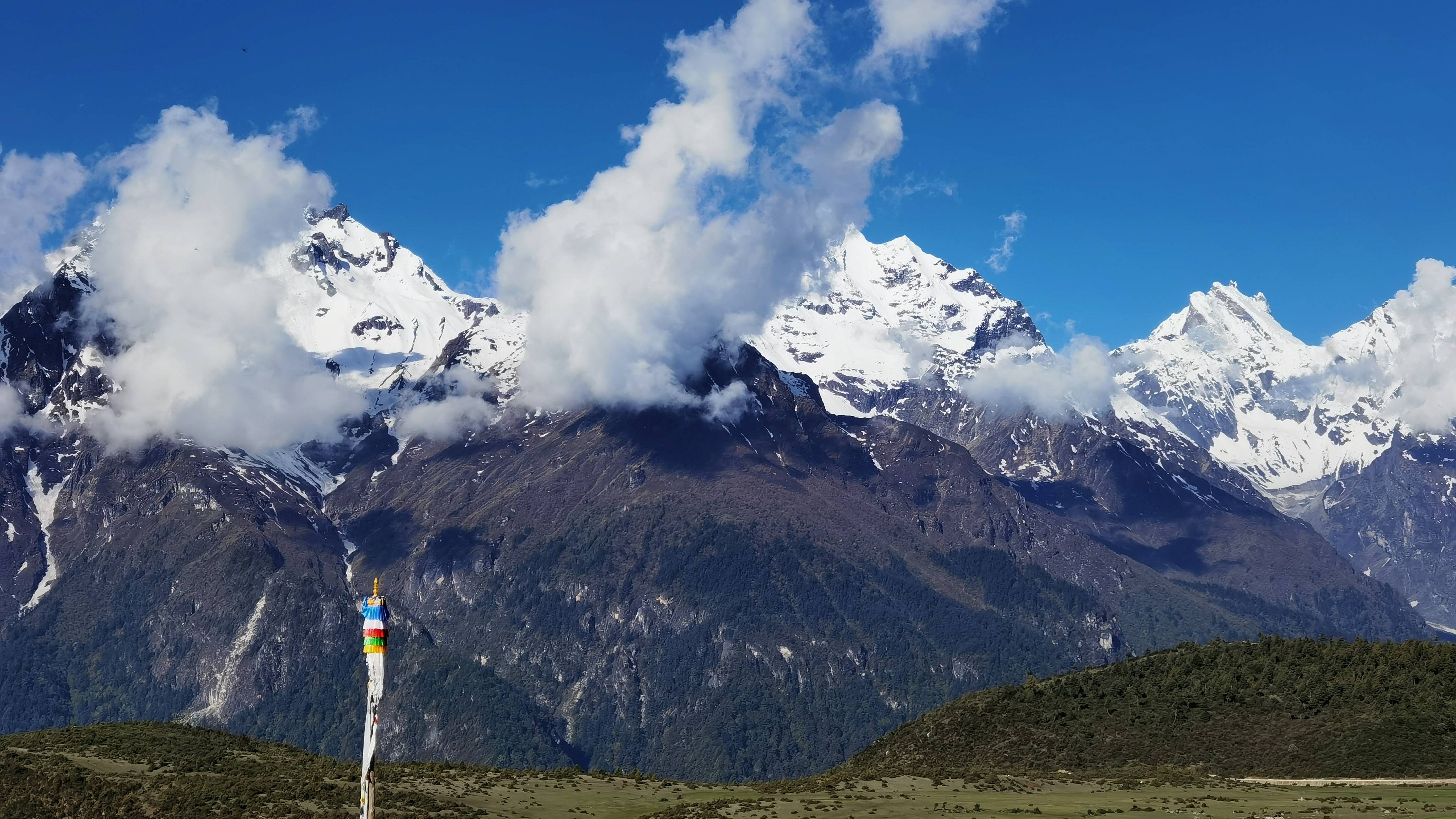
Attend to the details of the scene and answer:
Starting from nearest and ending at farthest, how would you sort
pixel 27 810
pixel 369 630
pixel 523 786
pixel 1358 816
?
1. pixel 369 630
2. pixel 27 810
3. pixel 1358 816
4. pixel 523 786

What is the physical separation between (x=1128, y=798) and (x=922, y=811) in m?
26.3

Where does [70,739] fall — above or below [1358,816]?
above

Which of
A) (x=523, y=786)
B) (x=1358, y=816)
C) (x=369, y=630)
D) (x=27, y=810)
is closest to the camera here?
(x=369, y=630)

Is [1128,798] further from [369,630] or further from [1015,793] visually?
[369,630]

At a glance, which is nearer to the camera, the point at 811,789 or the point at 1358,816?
the point at 1358,816

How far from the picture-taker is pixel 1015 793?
182375mm

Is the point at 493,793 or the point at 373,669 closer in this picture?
the point at 373,669

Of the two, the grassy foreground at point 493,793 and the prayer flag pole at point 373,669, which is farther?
the grassy foreground at point 493,793

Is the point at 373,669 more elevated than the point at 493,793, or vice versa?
the point at 373,669

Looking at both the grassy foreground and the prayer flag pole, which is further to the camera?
the grassy foreground

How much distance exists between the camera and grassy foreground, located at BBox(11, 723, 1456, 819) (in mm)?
151750

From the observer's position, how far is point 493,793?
169 meters

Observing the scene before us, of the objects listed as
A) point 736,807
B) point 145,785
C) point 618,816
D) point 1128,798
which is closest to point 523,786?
point 618,816

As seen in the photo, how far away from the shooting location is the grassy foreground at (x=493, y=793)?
498ft
